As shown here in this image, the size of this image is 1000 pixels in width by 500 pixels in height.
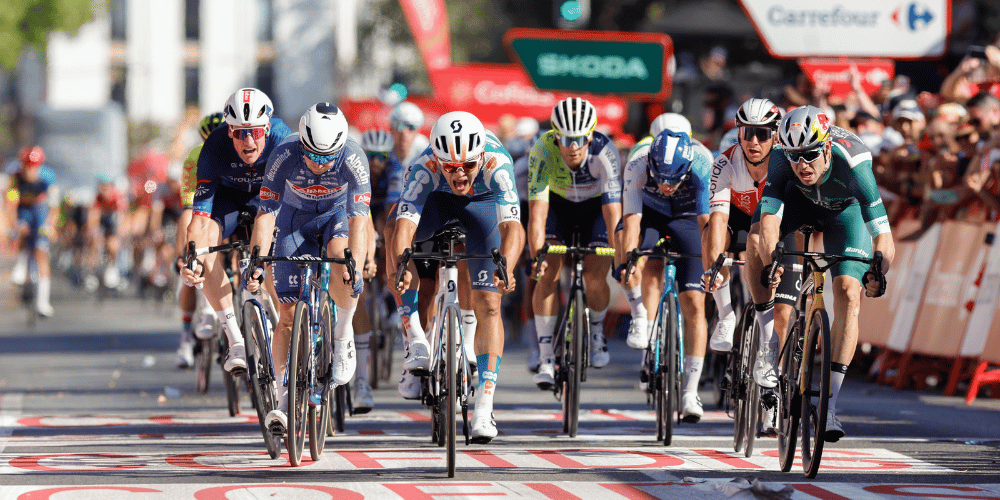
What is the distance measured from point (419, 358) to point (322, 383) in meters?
0.58

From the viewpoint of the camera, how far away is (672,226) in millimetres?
9922

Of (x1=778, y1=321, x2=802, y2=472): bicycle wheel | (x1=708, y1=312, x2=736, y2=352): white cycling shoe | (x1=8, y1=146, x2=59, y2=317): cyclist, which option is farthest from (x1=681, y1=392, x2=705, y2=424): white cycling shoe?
(x1=8, y1=146, x2=59, y2=317): cyclist

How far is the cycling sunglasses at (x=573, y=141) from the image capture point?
963cm

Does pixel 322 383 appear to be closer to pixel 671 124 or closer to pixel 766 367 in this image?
pixel 766 367

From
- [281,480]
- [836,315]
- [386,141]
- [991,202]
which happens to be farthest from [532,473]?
[991,202]

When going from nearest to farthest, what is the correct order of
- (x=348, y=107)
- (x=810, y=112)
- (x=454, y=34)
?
(x=810, y=112), (x=348, y=107), (x=454, y=34)

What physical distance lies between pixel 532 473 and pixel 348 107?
26805 millimetres

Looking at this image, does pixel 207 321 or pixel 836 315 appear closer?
pixel 836 315

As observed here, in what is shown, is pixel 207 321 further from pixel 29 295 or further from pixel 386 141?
pixel 29 295

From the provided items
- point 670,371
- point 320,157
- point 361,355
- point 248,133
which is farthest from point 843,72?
point 320,157

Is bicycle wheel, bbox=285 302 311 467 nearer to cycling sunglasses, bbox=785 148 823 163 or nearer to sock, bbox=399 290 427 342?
sock, bbox=399 290 427 342

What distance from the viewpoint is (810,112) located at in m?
7.50

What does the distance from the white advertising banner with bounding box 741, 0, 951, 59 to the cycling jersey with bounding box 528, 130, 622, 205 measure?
194 inches

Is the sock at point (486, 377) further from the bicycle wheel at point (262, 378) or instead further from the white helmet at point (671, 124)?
the white helmet at point (671, 124)
